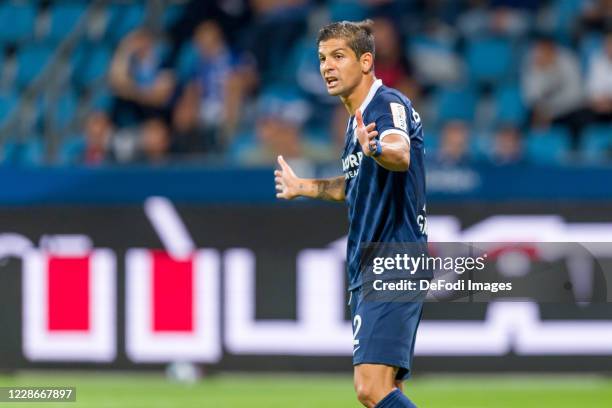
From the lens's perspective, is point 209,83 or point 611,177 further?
point 209,83

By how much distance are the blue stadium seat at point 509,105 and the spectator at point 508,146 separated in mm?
311

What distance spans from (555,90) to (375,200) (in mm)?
6054

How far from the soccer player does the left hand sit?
0.11 meters

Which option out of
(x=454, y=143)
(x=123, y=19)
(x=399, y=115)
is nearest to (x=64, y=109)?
(x=123, y=19)

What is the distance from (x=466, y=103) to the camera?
11945 millimetres

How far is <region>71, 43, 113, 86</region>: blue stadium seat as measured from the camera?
1307cm

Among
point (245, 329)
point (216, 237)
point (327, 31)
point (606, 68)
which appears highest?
point (606, 68)

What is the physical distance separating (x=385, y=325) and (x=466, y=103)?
654 centimetres

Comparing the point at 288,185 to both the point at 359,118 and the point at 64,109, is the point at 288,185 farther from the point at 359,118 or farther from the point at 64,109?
the point at 64,109

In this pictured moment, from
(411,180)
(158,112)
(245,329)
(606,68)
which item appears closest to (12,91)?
(158,112)

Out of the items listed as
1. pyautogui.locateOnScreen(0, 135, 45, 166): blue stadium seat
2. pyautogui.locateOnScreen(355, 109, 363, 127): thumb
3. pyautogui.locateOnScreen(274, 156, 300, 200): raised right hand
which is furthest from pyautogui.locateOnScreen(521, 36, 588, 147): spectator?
pyautogui.locateOnScreen(355, 109, 363, 127): thumb

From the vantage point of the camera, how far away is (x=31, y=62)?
13453 millimetres

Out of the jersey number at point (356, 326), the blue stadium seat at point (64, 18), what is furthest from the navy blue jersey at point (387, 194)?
the blue stadium seat at point (64, 18)

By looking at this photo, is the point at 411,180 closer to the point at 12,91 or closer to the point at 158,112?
the point at 158,112
